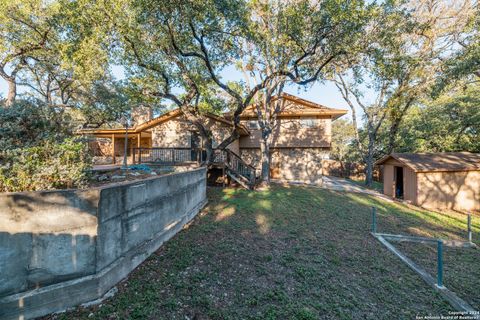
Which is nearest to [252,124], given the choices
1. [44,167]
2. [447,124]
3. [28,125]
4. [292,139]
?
[292,139]

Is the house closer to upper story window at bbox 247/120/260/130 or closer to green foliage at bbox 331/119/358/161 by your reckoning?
upper story window at bbox 247/120/260/130

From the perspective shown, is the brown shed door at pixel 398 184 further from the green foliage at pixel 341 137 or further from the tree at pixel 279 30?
the green foliage at pixel 341 137

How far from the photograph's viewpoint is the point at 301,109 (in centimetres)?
1575

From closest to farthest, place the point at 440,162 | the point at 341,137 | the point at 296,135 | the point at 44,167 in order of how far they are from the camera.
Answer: the point at 44,167 → the point at 440,162 → the point at 296,135 → the point at 341,137

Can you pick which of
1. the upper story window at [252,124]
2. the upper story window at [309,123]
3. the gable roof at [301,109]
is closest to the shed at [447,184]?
the gable roof at [301,109]

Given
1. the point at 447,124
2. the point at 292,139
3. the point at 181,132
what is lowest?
the point at 292,139

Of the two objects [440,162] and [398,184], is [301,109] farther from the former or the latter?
[440,162]

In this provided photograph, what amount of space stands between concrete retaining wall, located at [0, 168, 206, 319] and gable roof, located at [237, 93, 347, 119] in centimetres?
1366

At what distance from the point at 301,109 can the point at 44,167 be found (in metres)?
15.5

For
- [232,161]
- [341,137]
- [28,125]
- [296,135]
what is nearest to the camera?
[28,125]

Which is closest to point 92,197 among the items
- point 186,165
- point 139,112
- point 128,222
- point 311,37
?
point 128,222

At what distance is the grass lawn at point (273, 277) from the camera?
9.05 ft

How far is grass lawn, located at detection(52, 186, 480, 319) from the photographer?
9.05ft

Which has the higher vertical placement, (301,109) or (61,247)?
(301,109)
